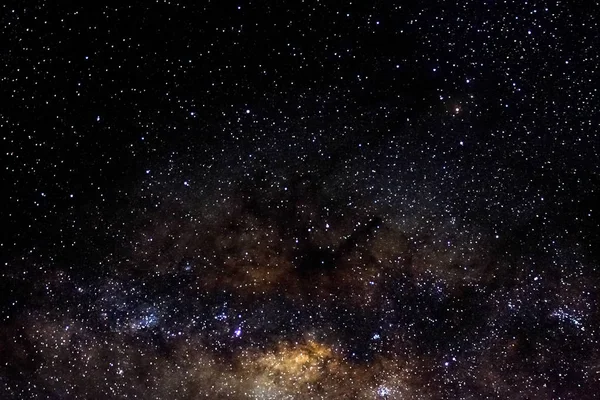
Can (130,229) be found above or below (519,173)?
above

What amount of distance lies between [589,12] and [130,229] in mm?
4046

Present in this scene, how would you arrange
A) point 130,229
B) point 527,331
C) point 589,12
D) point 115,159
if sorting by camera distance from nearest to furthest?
point 589,12 → point 115,159 → point 130,229 → point 527,331

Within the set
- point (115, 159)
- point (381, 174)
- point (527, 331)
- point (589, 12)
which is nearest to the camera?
point (589, 12)

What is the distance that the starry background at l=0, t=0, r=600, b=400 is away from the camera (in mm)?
3193

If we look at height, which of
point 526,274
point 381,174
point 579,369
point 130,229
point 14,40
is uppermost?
point 14,40

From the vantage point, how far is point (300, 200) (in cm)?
435

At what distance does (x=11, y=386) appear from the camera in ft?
18.0

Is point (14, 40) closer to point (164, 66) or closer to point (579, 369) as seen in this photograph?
point (164, 66)

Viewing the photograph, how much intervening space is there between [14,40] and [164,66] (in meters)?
0.99

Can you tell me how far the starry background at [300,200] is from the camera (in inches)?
126

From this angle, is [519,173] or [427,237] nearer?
[519,173]

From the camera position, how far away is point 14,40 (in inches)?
123

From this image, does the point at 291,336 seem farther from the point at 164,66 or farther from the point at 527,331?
the point at 164,66

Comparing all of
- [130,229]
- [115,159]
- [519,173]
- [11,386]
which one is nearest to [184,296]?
[130,229]
